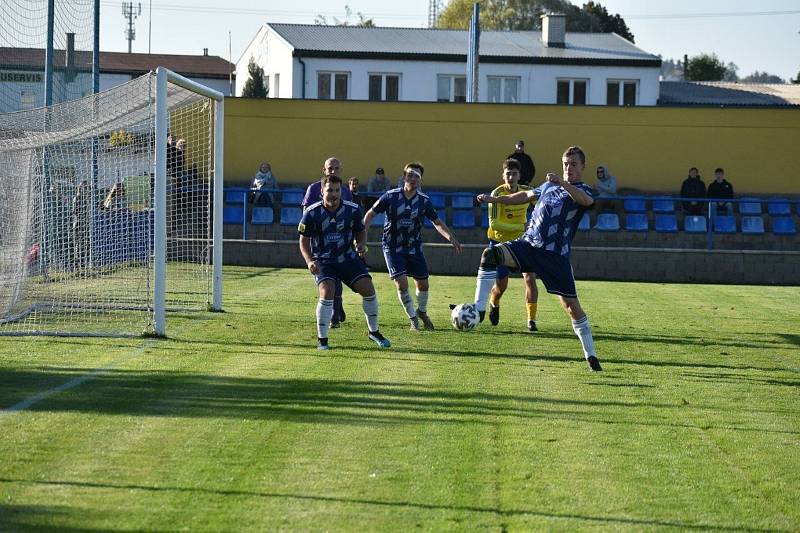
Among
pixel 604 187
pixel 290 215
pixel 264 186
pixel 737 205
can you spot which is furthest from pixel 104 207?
pixel 737 205

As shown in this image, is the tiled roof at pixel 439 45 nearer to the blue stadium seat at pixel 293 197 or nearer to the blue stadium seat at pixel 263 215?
the blue stadium seat at pixel 293 197

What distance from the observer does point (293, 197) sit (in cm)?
2631

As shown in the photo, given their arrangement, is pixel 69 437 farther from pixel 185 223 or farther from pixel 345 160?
pixel 345 160

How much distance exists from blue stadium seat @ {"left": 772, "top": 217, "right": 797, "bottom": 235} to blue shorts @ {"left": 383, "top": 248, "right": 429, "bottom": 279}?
15.2 metres

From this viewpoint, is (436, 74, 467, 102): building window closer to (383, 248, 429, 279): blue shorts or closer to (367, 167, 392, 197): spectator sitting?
(367, 167, 392, 197): spectator sitting

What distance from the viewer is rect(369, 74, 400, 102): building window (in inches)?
1767

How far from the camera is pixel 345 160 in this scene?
28797 millimetres

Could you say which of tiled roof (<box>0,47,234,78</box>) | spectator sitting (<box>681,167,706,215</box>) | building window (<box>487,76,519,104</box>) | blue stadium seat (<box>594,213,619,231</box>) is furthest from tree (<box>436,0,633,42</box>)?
blue stadium seat (<box>594,213,619,231</box>)

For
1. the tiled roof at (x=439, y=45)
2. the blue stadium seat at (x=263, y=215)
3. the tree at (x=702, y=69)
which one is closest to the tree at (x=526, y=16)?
the tree at (x=702, y=69)

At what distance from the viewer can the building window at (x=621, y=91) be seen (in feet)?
150

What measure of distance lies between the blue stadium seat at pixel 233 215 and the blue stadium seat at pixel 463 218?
15.5 ft

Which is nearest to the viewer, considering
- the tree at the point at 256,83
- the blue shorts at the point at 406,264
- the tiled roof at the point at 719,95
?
the blue shorts at the point at 406,264

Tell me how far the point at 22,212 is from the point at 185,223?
5509 mm

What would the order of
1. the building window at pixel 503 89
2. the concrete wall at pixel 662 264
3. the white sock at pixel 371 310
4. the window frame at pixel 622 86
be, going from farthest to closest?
the building window at pixel 503 89 → the window frame at pixel 622 86 → the concrete wall at pixel 662 264 → the white sock at pixel 371 310
